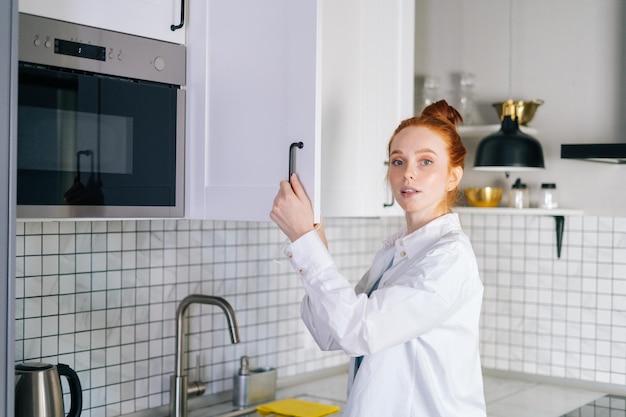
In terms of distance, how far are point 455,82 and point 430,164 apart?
1269 mm

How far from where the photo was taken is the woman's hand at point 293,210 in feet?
5.01

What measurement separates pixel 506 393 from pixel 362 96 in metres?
1.14

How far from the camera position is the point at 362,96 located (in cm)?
206

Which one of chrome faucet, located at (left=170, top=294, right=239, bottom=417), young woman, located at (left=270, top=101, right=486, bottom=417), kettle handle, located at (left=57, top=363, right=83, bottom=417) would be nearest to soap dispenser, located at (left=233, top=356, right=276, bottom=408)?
chrome faucet, located at (left=170, top=294, right=239, bottom=417)

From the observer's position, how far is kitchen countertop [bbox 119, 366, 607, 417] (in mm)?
2336

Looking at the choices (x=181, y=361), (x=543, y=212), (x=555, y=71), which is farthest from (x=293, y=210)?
(x=555, y=71)

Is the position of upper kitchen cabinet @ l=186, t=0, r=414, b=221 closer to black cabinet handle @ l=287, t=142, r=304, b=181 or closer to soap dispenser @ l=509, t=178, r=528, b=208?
black cabinet handle @ l=287, t=142, r=304, b=181

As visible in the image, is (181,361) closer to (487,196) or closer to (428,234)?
(428,234)

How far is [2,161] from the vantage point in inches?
49.2

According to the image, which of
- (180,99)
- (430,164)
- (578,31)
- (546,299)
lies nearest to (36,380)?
(180,99)

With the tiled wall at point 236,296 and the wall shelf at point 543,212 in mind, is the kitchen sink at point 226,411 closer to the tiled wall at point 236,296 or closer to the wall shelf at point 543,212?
the tiled wall at point 236,296

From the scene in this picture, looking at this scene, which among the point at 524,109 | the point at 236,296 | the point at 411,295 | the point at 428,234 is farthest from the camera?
the point at 524,109

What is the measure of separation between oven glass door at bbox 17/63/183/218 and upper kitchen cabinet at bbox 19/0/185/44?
109mm

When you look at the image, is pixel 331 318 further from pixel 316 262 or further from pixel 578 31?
pixel 578 31
